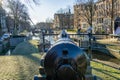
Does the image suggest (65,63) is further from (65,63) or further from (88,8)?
(88,8)

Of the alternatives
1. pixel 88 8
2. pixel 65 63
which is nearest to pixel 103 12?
pixel 88 8

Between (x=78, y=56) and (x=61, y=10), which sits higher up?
(x=61, y=10)

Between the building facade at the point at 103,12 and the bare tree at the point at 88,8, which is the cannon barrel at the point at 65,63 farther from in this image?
the bare tree at the point at 88,8

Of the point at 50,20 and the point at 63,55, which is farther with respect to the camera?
the point at 50,20

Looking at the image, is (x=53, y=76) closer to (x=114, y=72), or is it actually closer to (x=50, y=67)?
(x=50, y=67)

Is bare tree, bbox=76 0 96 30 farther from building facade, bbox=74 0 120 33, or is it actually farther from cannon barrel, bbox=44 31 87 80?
cannon barrel, bbox=44 31 87 80

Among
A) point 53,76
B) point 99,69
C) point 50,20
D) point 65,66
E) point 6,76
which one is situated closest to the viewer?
point 65,66

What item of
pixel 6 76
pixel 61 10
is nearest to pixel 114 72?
pixel 6 76

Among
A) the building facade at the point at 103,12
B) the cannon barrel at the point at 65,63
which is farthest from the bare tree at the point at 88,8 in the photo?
the cannon barrel at the point at 65,63

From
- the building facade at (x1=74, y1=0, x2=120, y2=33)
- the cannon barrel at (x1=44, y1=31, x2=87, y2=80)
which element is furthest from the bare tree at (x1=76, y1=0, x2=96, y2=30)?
the cannon barrel at (x1=44, y1=31, x2=87, y2=80)

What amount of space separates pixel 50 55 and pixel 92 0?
4574 cm

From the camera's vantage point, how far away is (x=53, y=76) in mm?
3775

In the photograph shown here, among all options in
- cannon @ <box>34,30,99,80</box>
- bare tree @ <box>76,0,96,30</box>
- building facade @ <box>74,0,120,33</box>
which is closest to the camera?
cannon @ <box>34,30,99,80</box>

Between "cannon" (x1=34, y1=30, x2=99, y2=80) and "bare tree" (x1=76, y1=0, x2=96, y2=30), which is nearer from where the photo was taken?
"cannon" (x1=34, y1=30, x2=99, y2=80)
